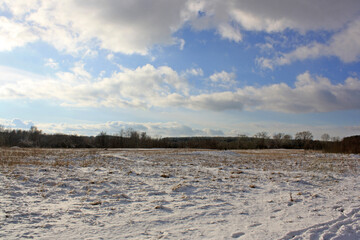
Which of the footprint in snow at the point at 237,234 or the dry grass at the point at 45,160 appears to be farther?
the dry grass at the point at 45,160

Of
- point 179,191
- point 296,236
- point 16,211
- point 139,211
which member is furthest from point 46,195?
point 296,236

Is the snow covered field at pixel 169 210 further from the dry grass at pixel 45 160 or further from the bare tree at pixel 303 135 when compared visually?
the bare tree at pixel 303 135

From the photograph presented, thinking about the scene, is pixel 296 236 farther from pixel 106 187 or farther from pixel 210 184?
pixel 106 187

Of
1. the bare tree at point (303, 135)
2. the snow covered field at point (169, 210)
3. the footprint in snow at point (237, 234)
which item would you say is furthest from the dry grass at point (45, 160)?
the bare tree at point (303, 135)

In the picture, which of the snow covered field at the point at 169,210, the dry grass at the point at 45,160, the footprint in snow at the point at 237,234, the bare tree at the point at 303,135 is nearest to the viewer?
the footprint in snow at the point at 237,234

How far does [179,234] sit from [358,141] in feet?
128

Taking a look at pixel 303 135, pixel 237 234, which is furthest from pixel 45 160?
pixel 303 135

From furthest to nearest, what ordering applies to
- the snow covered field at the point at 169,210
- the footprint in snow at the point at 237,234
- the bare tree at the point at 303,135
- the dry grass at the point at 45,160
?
1. the bare tree at the point at 303,135
2. the dry grass at the point at 45,160
3. the snow covered field at the point at 169,210
4. the footprint in snow at the point at 237,234

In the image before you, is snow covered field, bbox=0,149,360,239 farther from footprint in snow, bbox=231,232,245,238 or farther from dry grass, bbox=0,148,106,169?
dry grass, bbox=0,148,106,169

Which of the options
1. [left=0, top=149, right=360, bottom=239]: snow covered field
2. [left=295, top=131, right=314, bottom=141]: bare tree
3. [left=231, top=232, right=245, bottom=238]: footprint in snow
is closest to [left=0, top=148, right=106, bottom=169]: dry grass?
[left=0, top=149, right=360, bottom=239]: snow covered field

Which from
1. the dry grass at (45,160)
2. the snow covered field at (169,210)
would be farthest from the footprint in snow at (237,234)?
the dry grass at (45,160)

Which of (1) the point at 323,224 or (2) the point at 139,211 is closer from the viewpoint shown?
(1) the point at 323,224

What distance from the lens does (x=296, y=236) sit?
14.5 feet

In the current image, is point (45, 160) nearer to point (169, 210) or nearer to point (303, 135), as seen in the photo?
point (169, 210)
